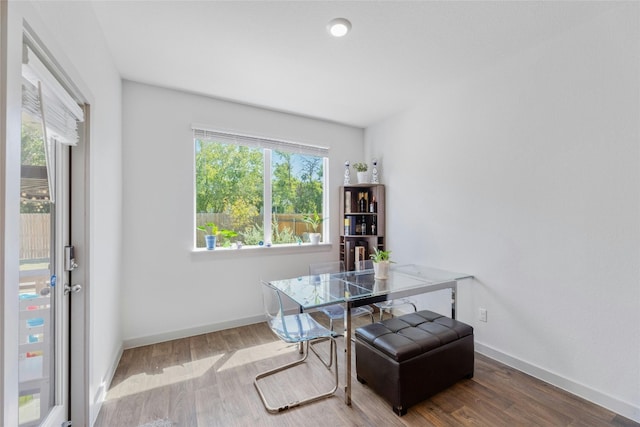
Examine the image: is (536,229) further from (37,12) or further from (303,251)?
(37,12)

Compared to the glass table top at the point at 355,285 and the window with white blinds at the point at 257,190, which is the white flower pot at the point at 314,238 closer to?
the window with white blinds at the point at 257,190

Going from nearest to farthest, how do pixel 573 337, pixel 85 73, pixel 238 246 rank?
1. pixel 85 73
2. pixel 573 337
3. pixel 238 246

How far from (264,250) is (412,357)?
2036 millimetres

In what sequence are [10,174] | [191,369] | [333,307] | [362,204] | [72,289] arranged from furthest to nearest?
1. [362,204]
2. [333,307]
3. [191,369]
4. [72,289]
5. [10,174]

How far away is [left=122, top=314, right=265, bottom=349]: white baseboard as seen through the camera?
107 inches

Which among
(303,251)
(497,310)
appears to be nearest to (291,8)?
(303,251)

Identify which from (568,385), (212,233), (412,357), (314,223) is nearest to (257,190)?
(212,233)

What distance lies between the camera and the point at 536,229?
2.22m

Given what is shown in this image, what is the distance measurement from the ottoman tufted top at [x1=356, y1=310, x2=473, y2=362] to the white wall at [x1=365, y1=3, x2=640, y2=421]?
0.62m

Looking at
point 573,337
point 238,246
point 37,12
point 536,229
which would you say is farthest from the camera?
point 238,246

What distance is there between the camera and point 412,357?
187cm

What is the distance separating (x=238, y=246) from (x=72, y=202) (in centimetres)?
170

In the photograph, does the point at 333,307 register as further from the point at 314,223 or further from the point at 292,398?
the point at 314,223

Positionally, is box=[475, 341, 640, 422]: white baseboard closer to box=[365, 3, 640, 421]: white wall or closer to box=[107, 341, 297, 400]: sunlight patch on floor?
box=[365, 3, 640, 421]: white wall
